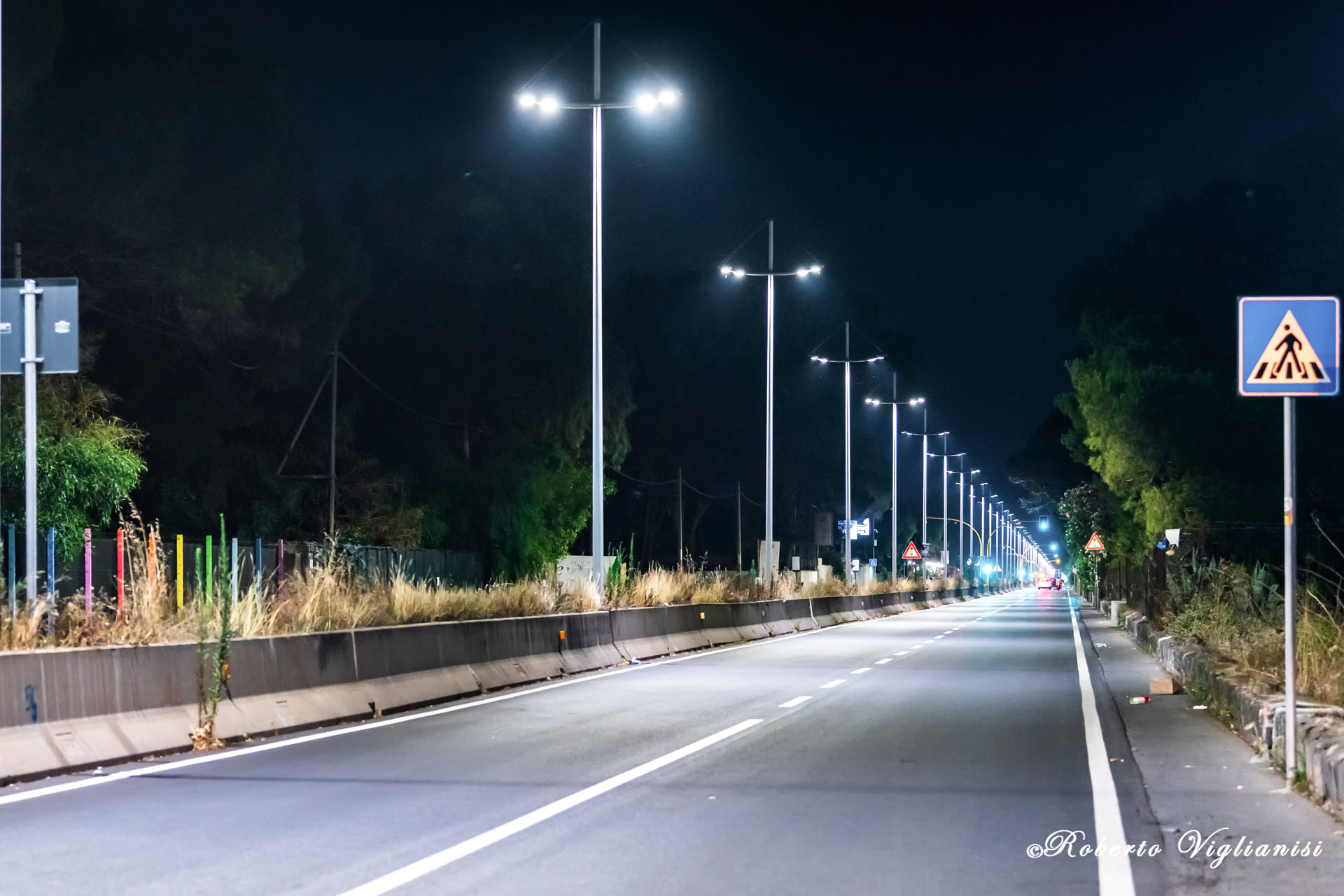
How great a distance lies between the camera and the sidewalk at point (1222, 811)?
25.8ft

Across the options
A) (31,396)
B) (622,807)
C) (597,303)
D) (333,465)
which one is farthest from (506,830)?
(333,465)

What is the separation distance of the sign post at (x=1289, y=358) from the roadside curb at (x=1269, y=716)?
0.30 metres

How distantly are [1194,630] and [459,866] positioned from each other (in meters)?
17.2

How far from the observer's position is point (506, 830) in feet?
29.6

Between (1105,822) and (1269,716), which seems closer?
(1105,822)

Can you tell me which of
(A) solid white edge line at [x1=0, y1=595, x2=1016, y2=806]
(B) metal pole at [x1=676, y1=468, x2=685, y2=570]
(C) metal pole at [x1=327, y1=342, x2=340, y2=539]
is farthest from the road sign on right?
(B) metal pole at [x1=676, y1=468, x2=685, y2=570]

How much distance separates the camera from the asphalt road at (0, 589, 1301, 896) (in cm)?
777

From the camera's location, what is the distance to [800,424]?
100375 millimetres

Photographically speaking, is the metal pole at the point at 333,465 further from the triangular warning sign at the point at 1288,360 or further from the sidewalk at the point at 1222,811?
the triangular warning sign at the point at 1288,360

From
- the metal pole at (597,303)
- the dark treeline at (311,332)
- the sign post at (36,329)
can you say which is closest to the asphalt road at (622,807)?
the sign post at (36,329)

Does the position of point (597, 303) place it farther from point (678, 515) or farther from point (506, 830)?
point (678, 515)

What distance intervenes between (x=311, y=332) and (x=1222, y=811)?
37.6 m

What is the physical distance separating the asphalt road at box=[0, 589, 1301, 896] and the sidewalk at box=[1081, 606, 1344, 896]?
0.20m

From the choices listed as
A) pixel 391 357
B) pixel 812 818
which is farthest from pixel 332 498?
pixel 812 818
